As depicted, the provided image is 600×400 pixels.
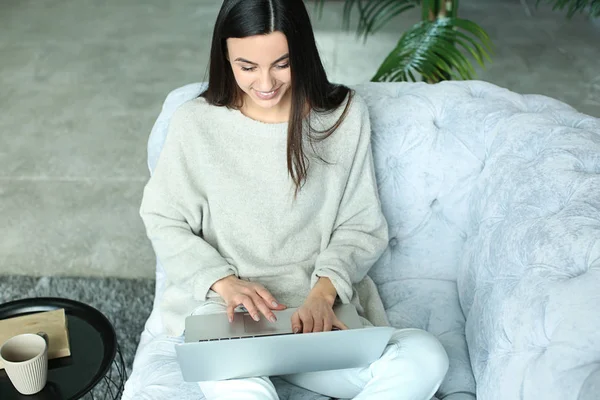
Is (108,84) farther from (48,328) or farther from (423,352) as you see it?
(423,352)

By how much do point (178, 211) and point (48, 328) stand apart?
13.0 inches

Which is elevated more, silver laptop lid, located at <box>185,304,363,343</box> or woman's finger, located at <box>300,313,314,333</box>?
woman's finger, located at <box>300,313,314,333</box>

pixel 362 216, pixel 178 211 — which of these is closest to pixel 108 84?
pixel 178 211

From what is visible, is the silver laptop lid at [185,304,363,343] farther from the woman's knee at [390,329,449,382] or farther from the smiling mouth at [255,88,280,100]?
the smiling mouth at [255,88,280,100]

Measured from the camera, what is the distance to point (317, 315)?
1.35 metres

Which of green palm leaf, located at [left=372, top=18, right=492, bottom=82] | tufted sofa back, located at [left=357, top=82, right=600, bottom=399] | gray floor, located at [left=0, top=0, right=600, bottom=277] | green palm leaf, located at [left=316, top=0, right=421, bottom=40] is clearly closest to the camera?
tufted sofa back, located at [left=357, top=82, right=600, bottom=399]

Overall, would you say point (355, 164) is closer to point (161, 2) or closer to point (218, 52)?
point (218, 52)

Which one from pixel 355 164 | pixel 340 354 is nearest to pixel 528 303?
pixel 340 354

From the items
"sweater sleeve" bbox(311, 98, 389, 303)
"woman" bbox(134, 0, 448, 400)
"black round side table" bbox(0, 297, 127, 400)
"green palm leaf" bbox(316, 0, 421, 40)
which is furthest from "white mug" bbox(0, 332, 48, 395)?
"green palm leaf" bbox(316, 0, 421, 40)

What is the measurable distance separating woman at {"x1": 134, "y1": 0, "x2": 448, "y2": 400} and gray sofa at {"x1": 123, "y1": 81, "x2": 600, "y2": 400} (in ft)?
0.37

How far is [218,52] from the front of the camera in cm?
146

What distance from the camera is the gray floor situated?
2.59 m

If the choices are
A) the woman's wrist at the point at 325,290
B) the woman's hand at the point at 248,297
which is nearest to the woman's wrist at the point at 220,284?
the woman's hand at the point at 248,297

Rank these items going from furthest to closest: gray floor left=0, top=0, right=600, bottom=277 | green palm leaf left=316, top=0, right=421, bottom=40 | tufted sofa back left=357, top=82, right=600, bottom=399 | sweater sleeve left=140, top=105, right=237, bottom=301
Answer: gray floor left=0, top=0, right=600, bottom=277, green palm leaf left=316, top=0, right=421, bottom=40, sweater sleeve left=140, top=105, right=237, bottom=301, tufted sofa back left=357, top=82, right=600, bottom=399
